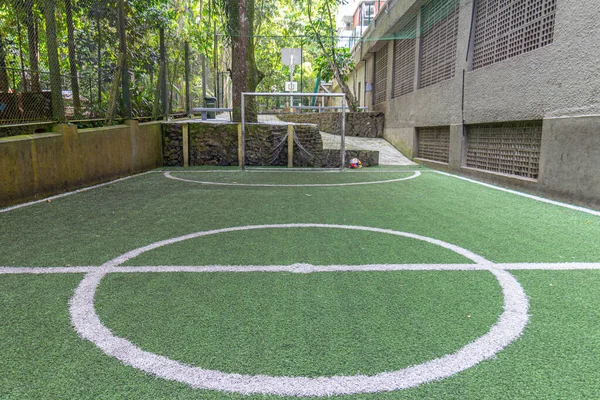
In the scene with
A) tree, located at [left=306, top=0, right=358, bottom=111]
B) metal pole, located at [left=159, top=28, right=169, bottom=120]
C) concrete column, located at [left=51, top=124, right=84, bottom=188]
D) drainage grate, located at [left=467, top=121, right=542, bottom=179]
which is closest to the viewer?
concrete column, located at [left=51, top=124, right=84, bottom=188]

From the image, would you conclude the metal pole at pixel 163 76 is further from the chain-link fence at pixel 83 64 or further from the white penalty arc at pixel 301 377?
the white penalty arc at pixel 301 377

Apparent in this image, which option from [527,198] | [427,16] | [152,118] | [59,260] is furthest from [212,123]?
[59,260]

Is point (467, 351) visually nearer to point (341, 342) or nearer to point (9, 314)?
point (341, 342)

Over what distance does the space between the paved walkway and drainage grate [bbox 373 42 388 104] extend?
2.66 metres

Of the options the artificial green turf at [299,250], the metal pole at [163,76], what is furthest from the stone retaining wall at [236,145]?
the artificial green turf at [299,250]

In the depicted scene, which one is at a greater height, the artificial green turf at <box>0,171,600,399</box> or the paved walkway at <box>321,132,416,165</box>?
the paved walkway at <box>321,132,416,165</box>

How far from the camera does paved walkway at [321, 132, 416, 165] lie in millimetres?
11547

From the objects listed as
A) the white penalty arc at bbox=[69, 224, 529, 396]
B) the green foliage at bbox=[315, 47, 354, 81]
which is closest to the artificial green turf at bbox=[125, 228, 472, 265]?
the white penalty arc at bbox=[69, 224, 529, 396]

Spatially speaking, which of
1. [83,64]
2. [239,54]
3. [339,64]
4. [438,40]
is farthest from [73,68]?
[339,64]

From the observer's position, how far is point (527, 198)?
603 centimetres

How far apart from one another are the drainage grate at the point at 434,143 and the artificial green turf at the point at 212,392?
7.91 meters

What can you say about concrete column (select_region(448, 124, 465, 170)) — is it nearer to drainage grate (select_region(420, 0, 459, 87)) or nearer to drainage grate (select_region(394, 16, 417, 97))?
drainage grate (select_region(420, 0, 459, 87))

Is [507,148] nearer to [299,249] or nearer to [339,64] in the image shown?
[299,249]

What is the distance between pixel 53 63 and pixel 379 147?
8817 mm
